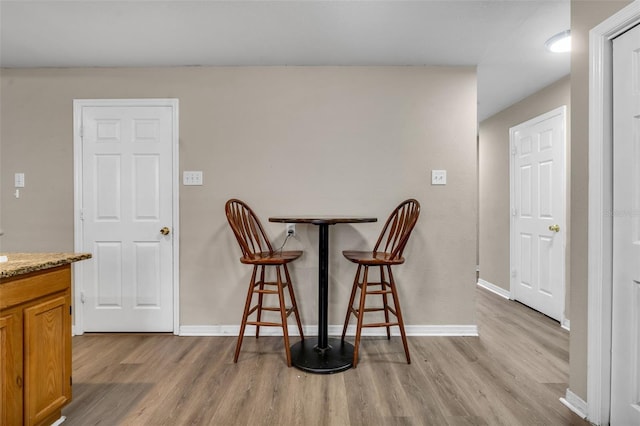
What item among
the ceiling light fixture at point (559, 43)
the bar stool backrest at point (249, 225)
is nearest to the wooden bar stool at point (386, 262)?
the bar stool backrest at point (249, 225)

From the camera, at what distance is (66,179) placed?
263 cm

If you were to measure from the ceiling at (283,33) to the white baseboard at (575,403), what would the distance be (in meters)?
2.17

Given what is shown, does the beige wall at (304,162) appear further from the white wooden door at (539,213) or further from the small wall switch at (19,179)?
the white wooden door at (539,213)

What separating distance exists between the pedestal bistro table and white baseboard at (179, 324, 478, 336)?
0.24 meters

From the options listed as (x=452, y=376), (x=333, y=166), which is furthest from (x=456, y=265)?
(x=333, y=166)

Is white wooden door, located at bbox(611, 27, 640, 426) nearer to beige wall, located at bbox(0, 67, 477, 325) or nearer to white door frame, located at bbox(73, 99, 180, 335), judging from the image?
beige wall, located at bbox(0, 67, 477, 325)

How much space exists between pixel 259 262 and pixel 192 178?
3.49 feet

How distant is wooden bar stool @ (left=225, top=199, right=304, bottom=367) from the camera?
206 centimetres

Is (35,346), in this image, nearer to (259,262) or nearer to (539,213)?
(259,262)

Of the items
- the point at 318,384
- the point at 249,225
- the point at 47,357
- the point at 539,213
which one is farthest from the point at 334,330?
the point at 539,213

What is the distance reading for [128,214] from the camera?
2.62 m

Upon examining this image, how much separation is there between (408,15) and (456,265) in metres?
1.86

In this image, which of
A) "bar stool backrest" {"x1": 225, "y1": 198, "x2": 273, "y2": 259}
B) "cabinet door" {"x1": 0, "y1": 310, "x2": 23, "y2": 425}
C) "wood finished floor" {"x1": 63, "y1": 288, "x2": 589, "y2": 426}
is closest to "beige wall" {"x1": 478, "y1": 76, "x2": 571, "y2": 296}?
"wood finished floor" {"x1": 63, "y1": 288, "x2": 589, "y2": 426}

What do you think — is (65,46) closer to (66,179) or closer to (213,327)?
(66,179)
